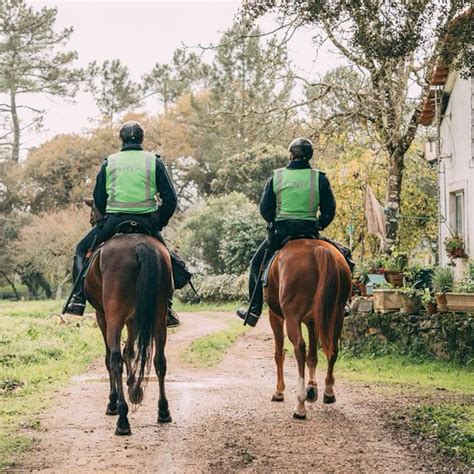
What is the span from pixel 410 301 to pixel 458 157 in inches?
219

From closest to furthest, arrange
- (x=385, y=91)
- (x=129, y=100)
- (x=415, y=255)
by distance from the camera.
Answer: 1. (x=385, y=91)
2. (x=415, y=255)
3. (x=129, y=100)

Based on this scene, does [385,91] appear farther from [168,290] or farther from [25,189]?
[25,189]

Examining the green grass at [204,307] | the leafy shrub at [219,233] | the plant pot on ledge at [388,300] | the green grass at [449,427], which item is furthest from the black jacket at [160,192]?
the leafy shrub at [219,233]

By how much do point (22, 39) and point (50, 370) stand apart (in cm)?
4285

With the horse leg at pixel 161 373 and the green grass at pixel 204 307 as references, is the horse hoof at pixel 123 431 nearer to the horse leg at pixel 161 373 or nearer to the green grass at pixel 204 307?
the horse leg at pixel 161 373

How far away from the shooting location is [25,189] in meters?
53.0

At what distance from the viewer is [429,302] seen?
1430cm

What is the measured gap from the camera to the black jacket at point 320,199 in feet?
32.8

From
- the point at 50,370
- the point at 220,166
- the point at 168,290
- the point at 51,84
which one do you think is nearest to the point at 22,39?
the point at 51,84

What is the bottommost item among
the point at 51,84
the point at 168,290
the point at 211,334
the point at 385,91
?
the point at 211,334

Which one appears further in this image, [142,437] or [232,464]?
[142,437]

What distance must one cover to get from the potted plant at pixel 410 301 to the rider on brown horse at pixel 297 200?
514 cm

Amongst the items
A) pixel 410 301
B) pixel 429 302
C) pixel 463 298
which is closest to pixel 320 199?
pixel 463 298

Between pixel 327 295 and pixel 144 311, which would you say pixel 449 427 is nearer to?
pixel 327 295
